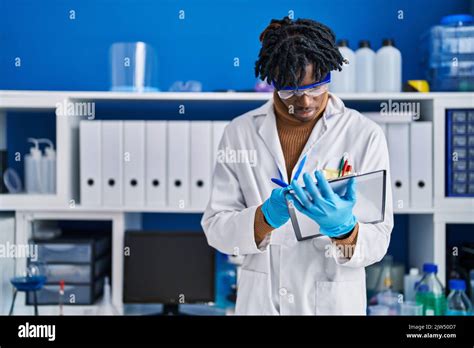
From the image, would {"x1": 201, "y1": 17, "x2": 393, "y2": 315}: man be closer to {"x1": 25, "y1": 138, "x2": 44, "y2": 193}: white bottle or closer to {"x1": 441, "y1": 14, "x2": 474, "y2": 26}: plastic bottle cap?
{"x1": 441, "y1": 14, "x2": 474, "y2": 26}: plastic bottle cap

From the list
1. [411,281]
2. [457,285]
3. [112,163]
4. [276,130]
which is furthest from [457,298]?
[112,163]

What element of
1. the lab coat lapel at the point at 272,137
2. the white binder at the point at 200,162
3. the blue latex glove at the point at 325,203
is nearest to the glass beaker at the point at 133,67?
the white binder at the point at 200,162

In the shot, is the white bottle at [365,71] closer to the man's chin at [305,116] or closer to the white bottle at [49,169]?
the man's chin at [305,116]

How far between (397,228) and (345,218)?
0.78 m

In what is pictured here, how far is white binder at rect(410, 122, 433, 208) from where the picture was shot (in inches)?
59.2

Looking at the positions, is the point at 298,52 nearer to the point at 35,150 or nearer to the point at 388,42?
the point at 388,42

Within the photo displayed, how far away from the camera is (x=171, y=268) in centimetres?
171

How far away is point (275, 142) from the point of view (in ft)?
2.95

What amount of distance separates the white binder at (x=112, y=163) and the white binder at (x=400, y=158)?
2.43 ft

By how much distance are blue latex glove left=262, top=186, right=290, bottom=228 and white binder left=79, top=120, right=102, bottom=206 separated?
876 mm

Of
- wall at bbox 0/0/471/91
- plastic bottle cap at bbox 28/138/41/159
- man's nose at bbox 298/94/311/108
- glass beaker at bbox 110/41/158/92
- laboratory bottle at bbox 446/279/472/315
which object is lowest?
laboratory bottle at bbox 446/279/472/315

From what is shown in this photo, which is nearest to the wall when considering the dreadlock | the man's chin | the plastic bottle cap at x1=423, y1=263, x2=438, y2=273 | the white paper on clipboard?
the dreadlock
